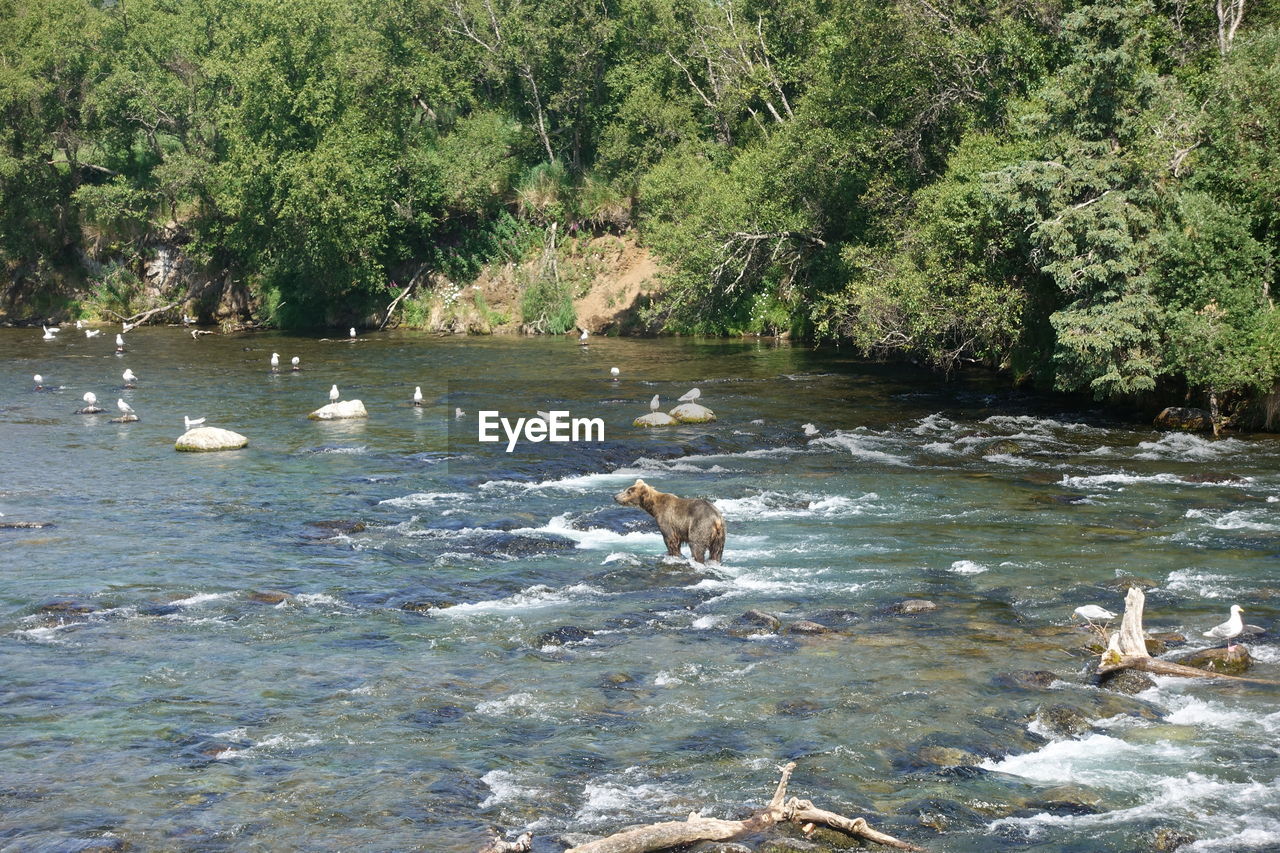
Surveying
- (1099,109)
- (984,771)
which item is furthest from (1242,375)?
(984,771)

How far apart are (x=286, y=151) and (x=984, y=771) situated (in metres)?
50.8

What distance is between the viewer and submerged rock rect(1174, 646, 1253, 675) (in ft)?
46.1

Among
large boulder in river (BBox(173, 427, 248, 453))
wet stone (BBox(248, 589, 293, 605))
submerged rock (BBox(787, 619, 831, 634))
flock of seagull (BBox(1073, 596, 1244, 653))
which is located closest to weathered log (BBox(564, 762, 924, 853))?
submerged rock (BBox(787, 619, 831, 634))

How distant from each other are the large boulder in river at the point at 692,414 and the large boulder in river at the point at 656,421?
8.5 inches

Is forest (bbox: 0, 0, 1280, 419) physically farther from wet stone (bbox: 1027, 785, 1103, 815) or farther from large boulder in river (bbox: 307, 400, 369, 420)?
wet stone (bbox: 1027, 785, 1103, 815)

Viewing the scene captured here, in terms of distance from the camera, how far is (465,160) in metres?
58.5

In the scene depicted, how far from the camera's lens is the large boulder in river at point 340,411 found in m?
33.5

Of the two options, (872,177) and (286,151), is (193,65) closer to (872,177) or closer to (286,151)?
(286,151)

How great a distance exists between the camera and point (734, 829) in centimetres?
1025

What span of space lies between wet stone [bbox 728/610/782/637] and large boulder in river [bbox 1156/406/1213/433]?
56.5ft

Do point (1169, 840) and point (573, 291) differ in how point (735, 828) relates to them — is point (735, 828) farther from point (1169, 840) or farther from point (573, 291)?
point (573, 291)

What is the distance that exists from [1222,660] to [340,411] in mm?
24863

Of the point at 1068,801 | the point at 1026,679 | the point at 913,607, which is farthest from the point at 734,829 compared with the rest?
the point at 913,607

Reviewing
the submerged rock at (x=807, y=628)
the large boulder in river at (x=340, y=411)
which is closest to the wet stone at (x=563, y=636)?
the submerged rock at (x=807, y=628)
